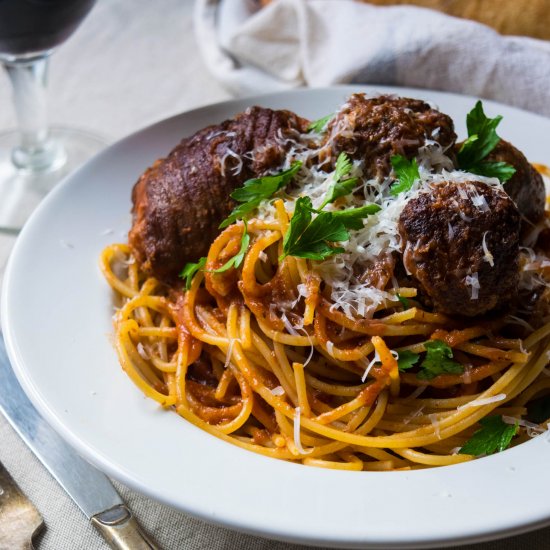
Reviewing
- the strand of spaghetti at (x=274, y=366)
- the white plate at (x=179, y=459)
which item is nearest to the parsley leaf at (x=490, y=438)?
the white plate at (x=179, y=459)

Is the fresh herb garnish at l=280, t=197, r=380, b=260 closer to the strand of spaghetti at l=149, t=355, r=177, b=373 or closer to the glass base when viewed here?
the strand of spaghetti at l=149, t=355, r=177, b=373

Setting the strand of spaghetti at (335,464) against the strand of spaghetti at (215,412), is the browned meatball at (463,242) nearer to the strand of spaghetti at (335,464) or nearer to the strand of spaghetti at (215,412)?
the strand of spaghetti at (335,464)

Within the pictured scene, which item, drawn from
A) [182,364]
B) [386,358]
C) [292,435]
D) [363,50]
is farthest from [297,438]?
[363,50]

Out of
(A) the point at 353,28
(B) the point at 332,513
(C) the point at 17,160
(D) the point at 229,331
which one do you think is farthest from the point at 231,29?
(B) the point at 332,513

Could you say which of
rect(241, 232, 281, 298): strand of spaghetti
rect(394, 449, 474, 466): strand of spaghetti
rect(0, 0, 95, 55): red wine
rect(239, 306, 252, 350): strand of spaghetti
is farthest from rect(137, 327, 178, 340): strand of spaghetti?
rect(0, 0, 95, 55): red wine

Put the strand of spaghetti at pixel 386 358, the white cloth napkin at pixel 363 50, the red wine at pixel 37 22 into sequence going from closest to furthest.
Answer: the strand of spaghetti at pixel 386 358
the red wine at pixel 37 22
the white cloth napkin at pixel 363 50

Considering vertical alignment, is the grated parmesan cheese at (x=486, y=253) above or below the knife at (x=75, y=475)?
above
